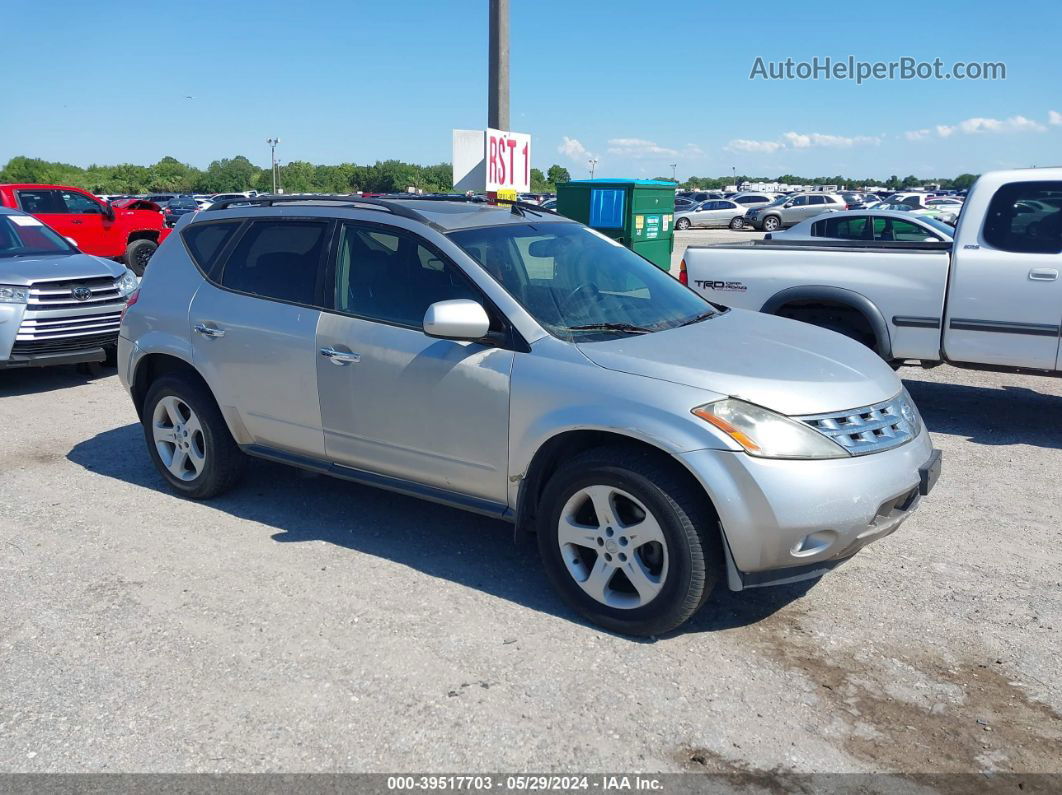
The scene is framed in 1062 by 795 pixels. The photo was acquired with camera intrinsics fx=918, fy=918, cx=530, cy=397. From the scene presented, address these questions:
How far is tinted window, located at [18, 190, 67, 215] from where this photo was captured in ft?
53.5

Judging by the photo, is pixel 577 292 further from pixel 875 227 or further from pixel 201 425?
pixel 875 227

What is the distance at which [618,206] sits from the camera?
10625 millimetres

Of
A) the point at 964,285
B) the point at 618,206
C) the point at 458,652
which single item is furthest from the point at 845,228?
the point at 458,652

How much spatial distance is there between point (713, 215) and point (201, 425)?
38580 millimetres

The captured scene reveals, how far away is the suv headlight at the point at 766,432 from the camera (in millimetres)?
3543

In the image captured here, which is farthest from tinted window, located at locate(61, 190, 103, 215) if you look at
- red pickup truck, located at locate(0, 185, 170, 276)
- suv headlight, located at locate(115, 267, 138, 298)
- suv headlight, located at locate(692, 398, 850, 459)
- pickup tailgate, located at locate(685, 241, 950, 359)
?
suv headlight, located at locate(692, 398, 850, 459)

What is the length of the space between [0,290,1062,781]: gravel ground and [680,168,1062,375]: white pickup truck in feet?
5.26

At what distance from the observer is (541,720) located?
328 cm

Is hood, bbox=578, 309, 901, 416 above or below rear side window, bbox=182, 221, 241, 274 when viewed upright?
below

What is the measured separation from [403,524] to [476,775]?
2260mm

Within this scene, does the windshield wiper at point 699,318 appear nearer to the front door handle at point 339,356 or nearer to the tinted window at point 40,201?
the front door handle at point 339,356

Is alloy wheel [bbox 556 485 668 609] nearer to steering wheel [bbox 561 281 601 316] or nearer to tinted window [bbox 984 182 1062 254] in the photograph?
steering wheel [bbox 561 281 601 316]

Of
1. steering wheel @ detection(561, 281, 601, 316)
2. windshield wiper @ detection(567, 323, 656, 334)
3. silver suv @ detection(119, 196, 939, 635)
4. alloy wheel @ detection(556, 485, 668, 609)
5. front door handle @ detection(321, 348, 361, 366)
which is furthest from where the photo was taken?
front door handle @ detection(321, 348, 361, 366)

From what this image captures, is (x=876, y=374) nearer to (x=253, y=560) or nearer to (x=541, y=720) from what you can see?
(x=541, y=720)
